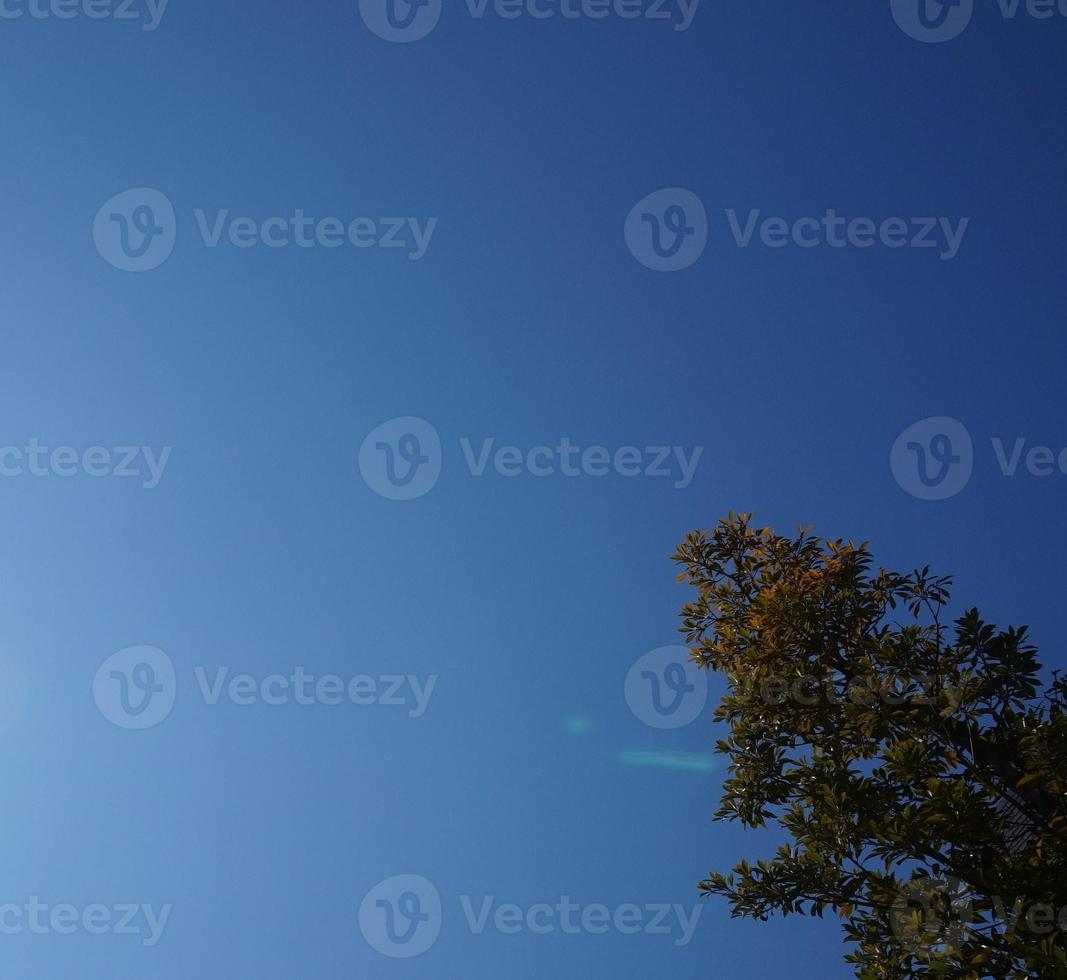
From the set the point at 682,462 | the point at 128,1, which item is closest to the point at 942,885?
the point at 682,462

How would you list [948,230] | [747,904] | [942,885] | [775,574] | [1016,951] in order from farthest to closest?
[948,230] → [775,574] → [747,904] → [942,885] → [1016,951]

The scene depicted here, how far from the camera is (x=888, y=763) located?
10.6ft

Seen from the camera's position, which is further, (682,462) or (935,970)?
(682,462)

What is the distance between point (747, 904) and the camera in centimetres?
361

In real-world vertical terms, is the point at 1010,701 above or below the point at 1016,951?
above

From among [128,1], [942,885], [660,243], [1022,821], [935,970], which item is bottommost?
[935,970]

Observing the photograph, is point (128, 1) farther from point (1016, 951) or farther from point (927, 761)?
point (1016, 951)

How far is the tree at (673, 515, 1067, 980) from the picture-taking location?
2.96 metres

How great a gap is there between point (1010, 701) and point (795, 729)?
76 cm

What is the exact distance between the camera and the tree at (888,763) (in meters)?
2.96

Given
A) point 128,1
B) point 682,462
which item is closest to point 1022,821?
point 682,462

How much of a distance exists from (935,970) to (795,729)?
0.96m

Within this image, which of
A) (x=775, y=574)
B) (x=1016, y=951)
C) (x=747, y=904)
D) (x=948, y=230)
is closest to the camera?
(x=1016, y=951)

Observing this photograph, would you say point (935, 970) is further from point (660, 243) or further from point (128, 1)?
point (128, 1)
